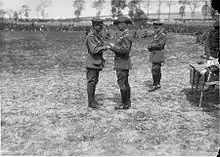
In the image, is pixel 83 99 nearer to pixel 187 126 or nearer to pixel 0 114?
pixel 0 114

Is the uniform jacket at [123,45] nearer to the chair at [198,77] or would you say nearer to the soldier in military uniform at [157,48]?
the chair at [198,77]

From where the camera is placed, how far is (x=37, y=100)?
8102mm

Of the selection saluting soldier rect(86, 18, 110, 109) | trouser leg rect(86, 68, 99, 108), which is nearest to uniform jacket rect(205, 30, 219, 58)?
saluting soldier rect(86, 18, 110, 109)

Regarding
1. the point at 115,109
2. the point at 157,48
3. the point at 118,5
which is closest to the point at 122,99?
the point at 115,109

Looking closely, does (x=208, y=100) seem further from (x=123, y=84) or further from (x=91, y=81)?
(x=91, y=81)

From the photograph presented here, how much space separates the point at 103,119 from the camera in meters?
6.58

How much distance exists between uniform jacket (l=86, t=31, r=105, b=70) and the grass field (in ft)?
3.91

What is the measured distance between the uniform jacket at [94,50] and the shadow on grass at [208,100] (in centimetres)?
293

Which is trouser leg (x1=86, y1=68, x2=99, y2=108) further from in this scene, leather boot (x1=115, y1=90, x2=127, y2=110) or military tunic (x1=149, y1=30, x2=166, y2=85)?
military tunic (x1=149, y1=30, x2=166, y2=85)

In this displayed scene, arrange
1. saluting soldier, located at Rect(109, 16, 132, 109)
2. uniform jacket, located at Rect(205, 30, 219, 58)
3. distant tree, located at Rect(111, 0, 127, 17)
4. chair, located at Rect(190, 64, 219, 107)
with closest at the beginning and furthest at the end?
1. saluting soldier, located at Rect(109, 16, 132, 109)
2. chair, located at Rect(190, 64, 219, 107)
3. uniform jacket, located at Rect(205, 30, 219, 58)
4. distant tree, located at Rect(111, 0, 127, 17)

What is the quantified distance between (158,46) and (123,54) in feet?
7.59

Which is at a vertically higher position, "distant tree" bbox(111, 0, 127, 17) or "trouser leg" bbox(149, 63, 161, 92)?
"distant tree" bbox(111, 0, 127, 17)

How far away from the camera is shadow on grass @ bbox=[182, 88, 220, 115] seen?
744 cm

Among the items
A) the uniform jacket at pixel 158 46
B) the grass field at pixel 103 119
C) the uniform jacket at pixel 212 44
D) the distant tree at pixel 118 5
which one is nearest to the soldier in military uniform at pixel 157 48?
the uniform jacket at pixel 158 46
